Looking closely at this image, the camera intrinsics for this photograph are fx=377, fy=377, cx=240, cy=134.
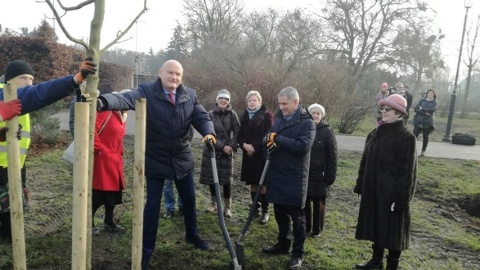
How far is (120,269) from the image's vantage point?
3562 mm

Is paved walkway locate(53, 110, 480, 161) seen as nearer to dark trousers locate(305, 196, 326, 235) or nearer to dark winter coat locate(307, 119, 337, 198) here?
dark trousers locate(305, 196, 326, 235)

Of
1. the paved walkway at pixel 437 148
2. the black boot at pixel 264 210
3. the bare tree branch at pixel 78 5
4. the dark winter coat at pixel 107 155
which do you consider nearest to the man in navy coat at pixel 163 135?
the dark winter coat at pixel 107 155

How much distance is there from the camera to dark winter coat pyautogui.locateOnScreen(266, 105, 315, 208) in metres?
3.81

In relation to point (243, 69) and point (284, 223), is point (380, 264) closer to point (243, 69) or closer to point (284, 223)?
point (284, 223)

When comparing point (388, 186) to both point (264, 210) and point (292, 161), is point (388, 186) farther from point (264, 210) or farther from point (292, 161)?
point (264, 210)

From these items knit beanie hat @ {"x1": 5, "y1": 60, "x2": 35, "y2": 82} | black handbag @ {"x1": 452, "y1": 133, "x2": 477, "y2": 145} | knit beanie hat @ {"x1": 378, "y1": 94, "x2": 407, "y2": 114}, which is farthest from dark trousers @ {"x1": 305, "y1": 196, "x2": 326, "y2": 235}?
black handbag @ {"x1": 452, "y1": 133, "x2": 477, "y2": 145}

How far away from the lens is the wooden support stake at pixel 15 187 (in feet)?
7.91

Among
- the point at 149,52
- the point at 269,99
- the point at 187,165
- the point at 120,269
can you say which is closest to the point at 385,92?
the point at 269,99

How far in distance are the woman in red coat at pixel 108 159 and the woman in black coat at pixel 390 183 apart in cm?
265

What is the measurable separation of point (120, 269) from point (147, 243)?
1.18ft

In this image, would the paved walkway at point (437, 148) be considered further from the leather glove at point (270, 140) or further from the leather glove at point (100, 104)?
the leather glove at point (100, 104)

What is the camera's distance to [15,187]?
7.91 ft

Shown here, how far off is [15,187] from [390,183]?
3.07m

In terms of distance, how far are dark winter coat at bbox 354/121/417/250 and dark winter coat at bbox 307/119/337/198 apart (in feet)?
2.26
